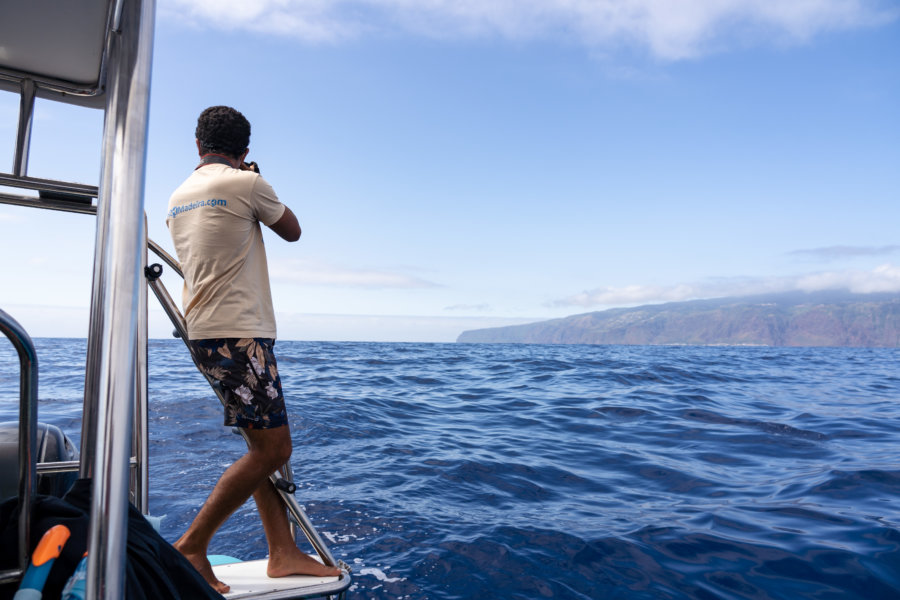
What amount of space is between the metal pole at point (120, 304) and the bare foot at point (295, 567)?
1.39m

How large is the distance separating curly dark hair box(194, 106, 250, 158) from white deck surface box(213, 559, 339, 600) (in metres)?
1.62

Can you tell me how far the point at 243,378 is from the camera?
6.36 feet

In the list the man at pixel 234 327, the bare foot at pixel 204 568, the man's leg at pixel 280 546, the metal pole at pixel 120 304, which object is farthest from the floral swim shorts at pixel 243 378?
the metal pole at pixel 120 304

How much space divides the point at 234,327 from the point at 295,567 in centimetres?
93

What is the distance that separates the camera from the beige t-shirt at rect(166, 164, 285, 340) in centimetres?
194

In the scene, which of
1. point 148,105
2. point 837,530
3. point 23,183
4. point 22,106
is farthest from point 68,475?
point 837,530

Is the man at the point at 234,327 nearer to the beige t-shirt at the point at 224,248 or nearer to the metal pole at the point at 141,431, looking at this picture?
the beige t-shirt at the point at 224,248

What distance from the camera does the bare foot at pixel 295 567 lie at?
198 cm

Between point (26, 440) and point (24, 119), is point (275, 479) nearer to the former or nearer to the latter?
point (26, 440)

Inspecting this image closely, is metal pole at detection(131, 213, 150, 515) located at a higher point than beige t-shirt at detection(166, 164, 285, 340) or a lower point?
lower

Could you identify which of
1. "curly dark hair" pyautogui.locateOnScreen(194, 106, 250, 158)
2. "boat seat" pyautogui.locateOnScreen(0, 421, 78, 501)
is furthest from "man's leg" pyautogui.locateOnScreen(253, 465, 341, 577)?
"curly dark hair" pyautogui.locateOnScreen(194, 106, 250, 158)

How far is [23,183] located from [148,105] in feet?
3.61

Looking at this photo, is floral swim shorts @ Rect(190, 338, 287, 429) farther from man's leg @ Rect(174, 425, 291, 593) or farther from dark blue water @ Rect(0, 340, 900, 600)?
dark blue water @ Rect(0, 340, 900, 600)

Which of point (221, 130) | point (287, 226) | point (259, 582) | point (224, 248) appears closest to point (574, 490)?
point (259, 582)
